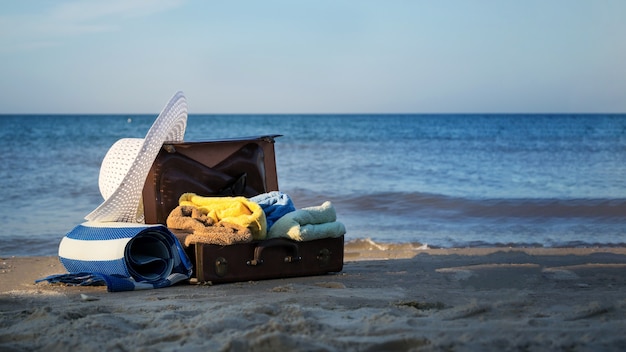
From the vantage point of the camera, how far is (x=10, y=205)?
436 inches

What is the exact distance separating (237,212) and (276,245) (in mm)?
368

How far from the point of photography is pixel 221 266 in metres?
5.34

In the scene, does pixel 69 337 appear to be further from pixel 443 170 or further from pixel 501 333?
pixel 443 170

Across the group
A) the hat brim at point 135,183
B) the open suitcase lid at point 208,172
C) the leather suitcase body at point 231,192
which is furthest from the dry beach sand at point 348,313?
the open suitcase lid at point 208,172

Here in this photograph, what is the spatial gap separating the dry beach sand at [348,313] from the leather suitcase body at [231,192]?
4.3 inches

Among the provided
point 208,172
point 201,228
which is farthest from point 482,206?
point 201,228

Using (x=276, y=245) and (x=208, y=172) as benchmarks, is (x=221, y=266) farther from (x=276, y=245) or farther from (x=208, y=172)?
(x=208, y=172)

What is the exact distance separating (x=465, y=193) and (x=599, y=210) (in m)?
2.72

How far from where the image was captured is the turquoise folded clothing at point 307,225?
5.48 meters

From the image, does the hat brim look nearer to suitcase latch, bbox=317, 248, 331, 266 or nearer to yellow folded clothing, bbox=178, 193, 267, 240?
yellow folded clothing, bbox=178, 193, 267, 240

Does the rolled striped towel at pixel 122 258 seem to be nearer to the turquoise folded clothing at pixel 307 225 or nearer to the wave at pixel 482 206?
the turquoise folded clothing at pixel 307 225

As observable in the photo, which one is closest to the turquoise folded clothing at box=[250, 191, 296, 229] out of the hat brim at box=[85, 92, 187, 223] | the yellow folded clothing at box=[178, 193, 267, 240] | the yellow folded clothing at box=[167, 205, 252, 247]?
the yellow folded clothing at box=[178, 193, 267, 240]

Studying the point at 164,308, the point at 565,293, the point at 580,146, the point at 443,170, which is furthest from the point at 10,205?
the point at 580,146

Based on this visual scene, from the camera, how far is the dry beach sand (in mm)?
3232
